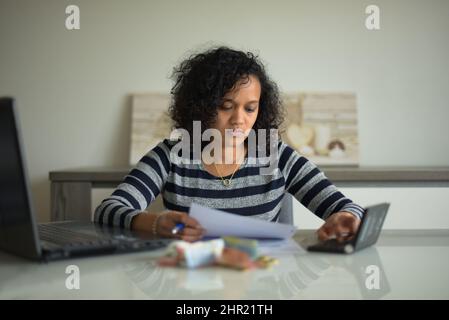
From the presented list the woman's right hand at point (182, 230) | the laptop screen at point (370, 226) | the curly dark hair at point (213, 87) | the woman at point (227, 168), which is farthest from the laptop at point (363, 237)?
the curly dark hair at point (213, 87)

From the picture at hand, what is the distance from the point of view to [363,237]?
121 cm

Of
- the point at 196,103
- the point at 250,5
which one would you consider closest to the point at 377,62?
the point at 250,5

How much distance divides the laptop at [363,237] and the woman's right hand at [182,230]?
241 millimetres

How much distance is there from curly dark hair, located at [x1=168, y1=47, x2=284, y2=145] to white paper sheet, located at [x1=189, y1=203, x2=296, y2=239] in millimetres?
672

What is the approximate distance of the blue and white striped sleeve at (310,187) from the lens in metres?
1.62

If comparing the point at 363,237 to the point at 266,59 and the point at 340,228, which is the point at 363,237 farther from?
the point at 266,59

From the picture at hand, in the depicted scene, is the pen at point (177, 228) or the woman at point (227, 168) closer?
the pen at point (177, 228)

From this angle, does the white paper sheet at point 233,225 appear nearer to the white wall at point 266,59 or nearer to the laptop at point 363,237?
the laptop at point 363,237

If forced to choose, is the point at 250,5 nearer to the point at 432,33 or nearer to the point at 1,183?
the point at 432,33

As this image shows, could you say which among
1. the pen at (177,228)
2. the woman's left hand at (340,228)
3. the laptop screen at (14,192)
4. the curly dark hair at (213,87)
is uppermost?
the curly dark hair at (213,87)

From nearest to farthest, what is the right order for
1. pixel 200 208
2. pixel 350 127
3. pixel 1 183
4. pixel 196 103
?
pixel 1 183, pixel 200 208, pixel 196 103, pixel 350 127

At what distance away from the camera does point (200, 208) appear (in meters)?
1.16

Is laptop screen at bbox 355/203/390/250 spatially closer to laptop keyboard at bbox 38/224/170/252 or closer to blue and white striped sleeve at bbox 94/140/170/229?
laptop keyboard at bbox 38/224/170/252
